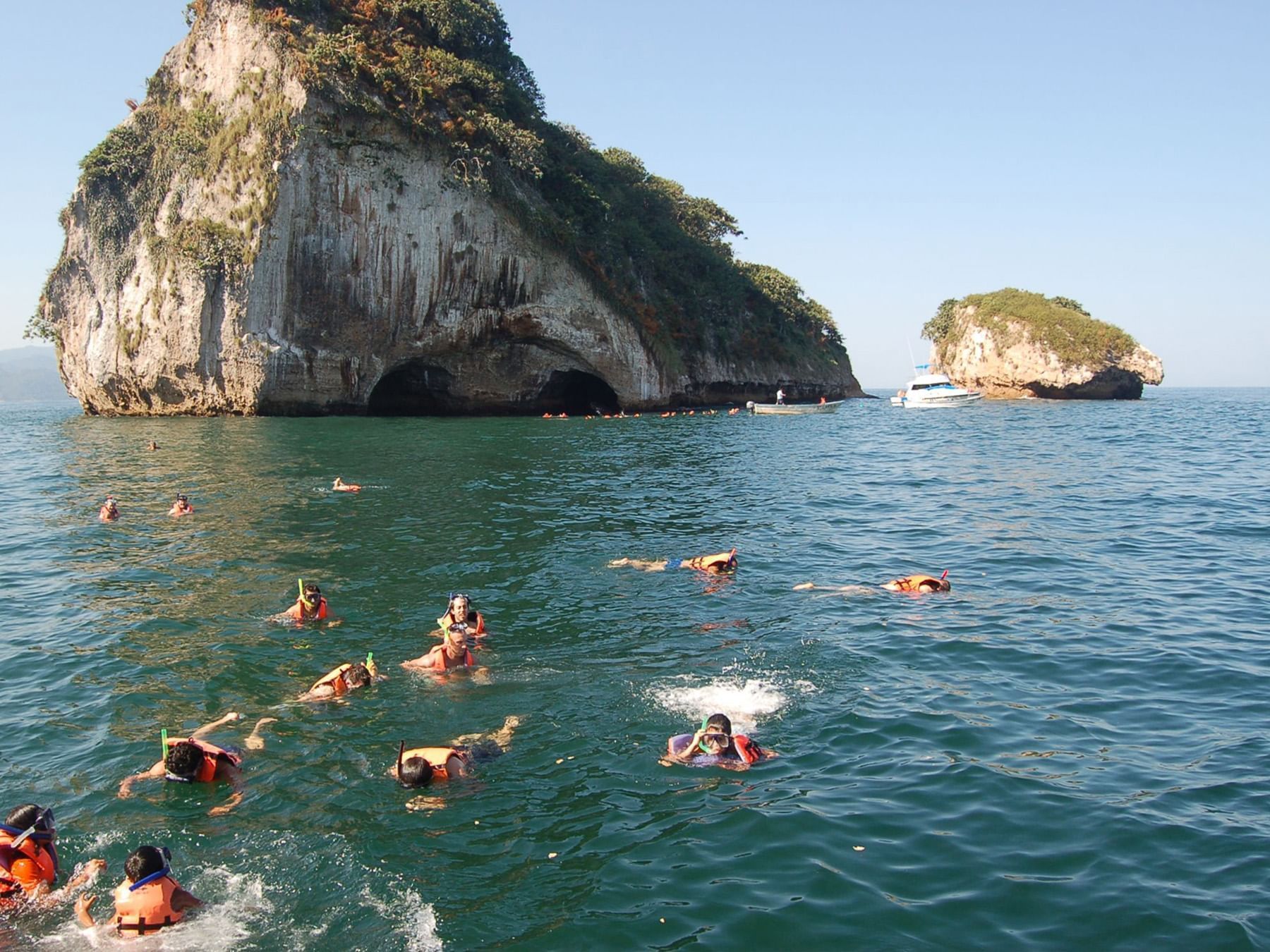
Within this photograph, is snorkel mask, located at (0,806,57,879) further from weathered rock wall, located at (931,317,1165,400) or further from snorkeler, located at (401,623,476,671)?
weathered rock wall, located at (931,317,1165,400)

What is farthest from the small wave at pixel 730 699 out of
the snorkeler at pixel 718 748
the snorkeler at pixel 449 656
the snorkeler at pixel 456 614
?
the snorkeler at pixel 456 614

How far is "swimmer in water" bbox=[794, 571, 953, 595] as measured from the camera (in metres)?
15.8

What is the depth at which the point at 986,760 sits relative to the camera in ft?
31.0

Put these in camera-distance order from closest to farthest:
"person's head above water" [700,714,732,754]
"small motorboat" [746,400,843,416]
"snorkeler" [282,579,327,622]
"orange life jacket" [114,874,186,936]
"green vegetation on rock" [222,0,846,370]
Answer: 1. "orange life jacket" [114,874,186,936]
2. "person's head above water" [700,714,732,754]
3. "snorkeler" [282,579,327,622]
4. "green vegetation on rock" [222,0,846,370]
5. "small motorboat" [746,400,843,416]

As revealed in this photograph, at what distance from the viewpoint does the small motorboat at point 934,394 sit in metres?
70.3

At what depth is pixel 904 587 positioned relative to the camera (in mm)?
15797

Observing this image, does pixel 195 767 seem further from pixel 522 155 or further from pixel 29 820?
pixel 522 155

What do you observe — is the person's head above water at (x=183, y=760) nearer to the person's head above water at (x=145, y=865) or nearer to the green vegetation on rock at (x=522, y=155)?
the person's head above water at (x=145, y=865)

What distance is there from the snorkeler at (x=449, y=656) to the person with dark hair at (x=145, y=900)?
504cm

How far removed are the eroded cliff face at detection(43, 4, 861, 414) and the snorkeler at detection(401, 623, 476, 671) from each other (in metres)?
37.5

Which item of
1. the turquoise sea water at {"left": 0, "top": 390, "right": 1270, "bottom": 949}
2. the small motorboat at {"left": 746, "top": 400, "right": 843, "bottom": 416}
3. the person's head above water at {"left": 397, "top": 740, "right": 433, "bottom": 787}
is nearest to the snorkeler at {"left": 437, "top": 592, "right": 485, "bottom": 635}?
the turquoise sea water at {"left": 0, "top": 390, "right": 1270, "bottom": 949}

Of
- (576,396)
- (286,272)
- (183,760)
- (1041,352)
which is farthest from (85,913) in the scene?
(1041,352)

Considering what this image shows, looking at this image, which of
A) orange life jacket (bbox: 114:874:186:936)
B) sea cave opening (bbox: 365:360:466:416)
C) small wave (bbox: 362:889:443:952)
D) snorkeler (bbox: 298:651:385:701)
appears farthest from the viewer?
sea cave opening (bbox: 365:360:466:416)

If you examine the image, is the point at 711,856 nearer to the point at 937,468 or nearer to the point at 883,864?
the point at 883,864
